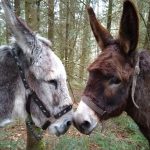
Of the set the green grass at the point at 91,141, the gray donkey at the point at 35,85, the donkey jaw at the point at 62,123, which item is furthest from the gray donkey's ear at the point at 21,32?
the green grass at the point at 91,141

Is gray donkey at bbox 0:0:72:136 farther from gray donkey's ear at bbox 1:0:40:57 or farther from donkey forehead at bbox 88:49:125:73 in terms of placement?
donkey forehead at bbox 88:49:125:73

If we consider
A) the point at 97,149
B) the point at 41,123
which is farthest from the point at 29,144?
the point at 41,123

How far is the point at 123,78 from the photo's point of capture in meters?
3.49

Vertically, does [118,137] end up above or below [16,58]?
below

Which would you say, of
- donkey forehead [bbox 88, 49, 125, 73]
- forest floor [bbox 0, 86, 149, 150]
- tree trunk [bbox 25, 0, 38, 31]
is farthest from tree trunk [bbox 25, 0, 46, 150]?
donkey forehead [bbox 88, 49, 125, 73]

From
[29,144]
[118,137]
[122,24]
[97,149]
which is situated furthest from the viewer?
[118,137]

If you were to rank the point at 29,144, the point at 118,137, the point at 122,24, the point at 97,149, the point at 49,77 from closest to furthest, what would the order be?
the point at 122,24
the point at 49,77
the point at 29,144
the point at 97,149
the point at 118,137

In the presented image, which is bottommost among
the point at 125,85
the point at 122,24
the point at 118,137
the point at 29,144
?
the point at 118,137

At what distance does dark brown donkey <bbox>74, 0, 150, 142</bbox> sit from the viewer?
3465 mm

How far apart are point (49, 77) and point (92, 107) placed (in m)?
0.60

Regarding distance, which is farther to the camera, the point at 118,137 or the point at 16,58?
the point at 118,137

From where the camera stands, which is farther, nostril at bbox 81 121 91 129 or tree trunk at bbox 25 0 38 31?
tree trunk at bbox 25 0 38 31

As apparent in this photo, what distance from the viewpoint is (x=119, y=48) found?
3625 millimetres

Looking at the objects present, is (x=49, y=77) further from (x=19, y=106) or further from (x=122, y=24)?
(x=122, y=24)
